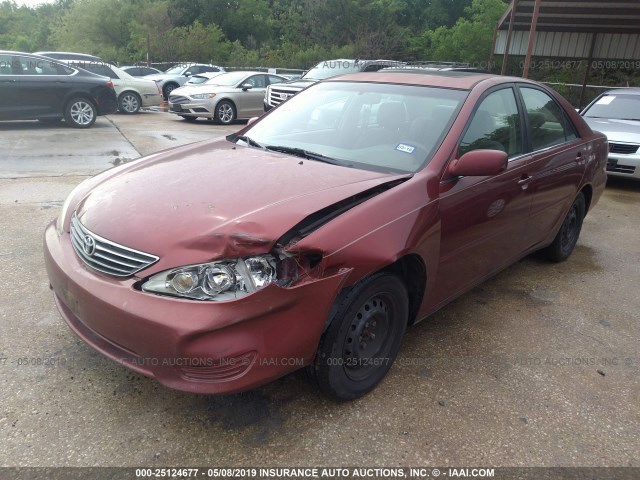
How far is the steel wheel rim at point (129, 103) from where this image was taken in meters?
14.2

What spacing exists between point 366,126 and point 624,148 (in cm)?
595

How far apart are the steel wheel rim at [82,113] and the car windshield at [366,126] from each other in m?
8.81

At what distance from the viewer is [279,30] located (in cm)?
4619

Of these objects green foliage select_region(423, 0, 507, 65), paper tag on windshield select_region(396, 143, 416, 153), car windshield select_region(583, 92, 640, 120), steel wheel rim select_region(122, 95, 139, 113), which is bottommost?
steel wheel rim select_region(122, 95, 139, 113)

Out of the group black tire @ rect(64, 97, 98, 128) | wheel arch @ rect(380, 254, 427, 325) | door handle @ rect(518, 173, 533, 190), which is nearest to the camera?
wheel arch @ rect(380, 254, 427, 325)

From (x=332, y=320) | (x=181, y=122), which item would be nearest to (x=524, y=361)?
(x=332, y=320)

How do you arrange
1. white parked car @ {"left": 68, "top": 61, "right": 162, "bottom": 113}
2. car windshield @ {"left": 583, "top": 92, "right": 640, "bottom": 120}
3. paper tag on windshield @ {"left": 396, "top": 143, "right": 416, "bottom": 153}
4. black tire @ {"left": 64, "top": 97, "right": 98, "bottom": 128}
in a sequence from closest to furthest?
paper tag on windshield @ {"left": 396, "top": 143, "right": 416, "bottom": 153}
car windshield @ {"left": 583, "top": 92, "right": 640, "bottom": 120}
black tire @ {"left": 64, "top": 97, "right": 98, "bottom": 128}
white parked car @ {"left": 68, "top": 61, "right": 162, "bottom": 113}

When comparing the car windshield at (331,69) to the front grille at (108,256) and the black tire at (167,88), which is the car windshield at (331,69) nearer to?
the black tire at (167,88)

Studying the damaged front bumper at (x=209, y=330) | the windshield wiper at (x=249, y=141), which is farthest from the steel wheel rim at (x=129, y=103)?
the damaged front bumper at (x=209, y=330)

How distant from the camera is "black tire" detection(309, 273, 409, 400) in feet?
7.66

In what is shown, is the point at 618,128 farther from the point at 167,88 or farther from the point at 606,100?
the point at 167,88

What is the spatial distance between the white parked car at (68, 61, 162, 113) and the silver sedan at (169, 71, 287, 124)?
125cm

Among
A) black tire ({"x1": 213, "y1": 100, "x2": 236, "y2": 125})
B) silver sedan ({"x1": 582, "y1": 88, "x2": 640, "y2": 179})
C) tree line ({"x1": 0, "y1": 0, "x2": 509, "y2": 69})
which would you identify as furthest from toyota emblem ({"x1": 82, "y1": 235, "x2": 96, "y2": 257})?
tree line ({"x1": 0, "y1": 0, "x2": 509, "y2": 69})

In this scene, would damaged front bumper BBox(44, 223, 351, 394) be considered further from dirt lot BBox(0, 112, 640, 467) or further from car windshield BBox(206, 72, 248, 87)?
car windshield BBox(206, 72, 248, 87)
